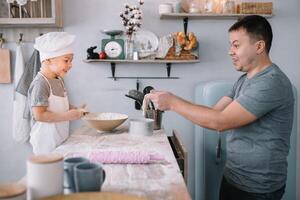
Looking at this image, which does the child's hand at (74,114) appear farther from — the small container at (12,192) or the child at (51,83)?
the small container at (12,192)

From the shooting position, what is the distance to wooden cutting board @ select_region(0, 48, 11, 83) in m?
2.92

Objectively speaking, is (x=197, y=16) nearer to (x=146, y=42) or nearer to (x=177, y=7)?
(x=177, y=7)

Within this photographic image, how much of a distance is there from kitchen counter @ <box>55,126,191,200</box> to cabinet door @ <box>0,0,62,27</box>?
108 cm

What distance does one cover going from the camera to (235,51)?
1.71 meters

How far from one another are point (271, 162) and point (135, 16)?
1657 millimetres

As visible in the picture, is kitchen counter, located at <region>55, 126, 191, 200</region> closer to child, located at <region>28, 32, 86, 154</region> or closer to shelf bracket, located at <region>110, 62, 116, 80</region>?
child, located at <region>28, 32, 86, 154</region>

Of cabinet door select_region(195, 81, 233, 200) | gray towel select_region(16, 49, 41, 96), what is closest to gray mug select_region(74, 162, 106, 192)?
cabinet door select_region(195, 81, 233, 200)

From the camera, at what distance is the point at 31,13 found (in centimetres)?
280

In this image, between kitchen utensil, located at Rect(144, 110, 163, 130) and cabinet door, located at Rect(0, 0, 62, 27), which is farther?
cabinet door, located at Rect(0, 0, 62, 27)

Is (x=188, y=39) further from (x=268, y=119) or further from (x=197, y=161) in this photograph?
(x=268, y=119)

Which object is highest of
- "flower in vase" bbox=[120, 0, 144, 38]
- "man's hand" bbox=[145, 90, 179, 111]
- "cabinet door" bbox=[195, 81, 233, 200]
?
"flower in vase" bbox=[120, 0, 144, 38]

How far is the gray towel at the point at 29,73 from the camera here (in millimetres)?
2848

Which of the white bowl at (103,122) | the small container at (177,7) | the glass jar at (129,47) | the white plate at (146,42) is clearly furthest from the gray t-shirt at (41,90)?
the small container at (177,7)

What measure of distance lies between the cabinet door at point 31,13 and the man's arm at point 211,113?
144 cm
